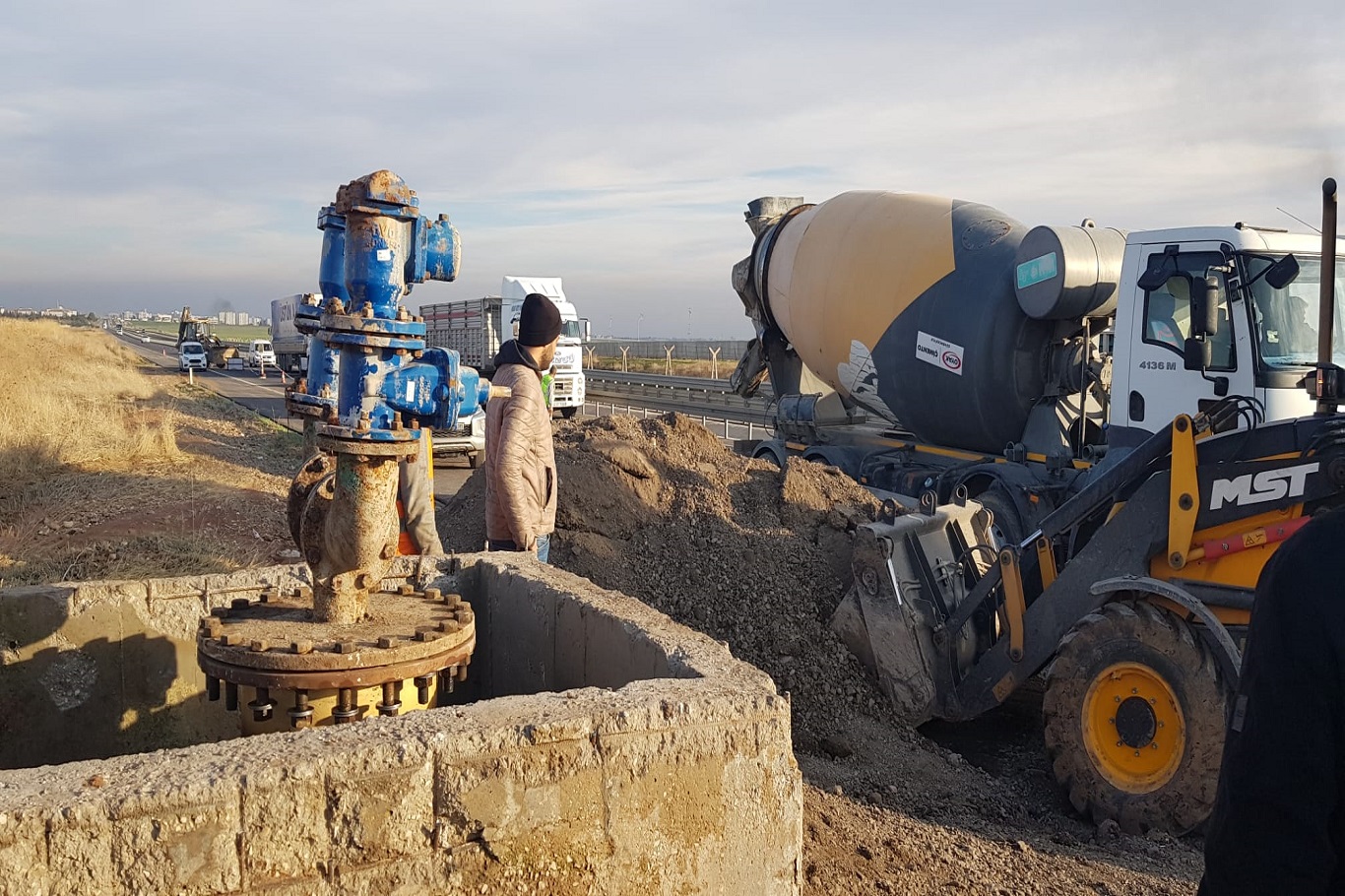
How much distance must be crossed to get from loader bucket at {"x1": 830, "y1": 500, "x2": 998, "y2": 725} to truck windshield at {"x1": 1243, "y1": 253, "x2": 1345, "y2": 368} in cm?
230

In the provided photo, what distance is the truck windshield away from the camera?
21.8 feet

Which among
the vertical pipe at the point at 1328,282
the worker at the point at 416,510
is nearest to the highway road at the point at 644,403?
the worker at the point at 416,510

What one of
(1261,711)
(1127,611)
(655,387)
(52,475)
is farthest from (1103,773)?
(655,387)

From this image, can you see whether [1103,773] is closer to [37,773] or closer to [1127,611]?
[1127,611]

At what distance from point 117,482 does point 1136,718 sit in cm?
1192

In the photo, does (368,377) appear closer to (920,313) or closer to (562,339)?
(920,313)

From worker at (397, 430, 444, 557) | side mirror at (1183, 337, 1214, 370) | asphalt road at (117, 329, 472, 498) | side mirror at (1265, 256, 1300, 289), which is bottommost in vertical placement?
asphalt road at (117, 329, 472, 498)

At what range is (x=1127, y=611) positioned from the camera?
4.97 metres

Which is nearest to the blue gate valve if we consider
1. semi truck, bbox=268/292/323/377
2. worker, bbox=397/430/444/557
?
worker, bbox=397/430/444/557

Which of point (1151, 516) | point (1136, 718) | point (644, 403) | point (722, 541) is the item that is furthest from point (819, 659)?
point (644, 403)

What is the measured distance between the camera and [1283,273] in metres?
6.61

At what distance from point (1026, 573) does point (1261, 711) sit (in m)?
4.42

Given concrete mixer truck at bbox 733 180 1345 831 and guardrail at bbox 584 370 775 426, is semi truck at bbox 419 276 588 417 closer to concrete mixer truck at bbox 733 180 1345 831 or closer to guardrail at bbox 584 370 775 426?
guardrail at bbox 584 370 775 426

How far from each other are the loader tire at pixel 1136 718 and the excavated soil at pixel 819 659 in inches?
7.1
